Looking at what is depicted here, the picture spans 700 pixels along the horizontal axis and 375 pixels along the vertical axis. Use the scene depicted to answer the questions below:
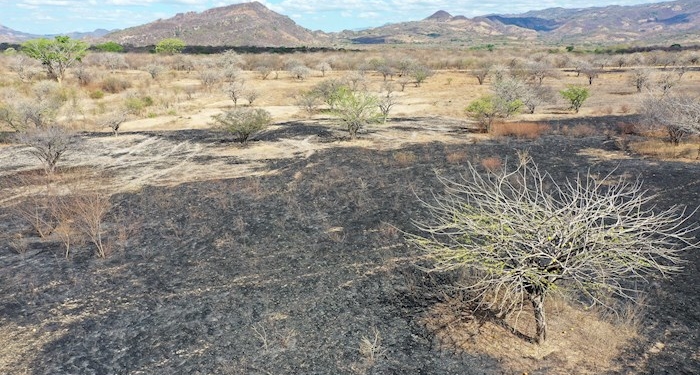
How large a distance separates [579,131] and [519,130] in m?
3.19

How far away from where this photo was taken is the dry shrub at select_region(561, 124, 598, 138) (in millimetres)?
22734

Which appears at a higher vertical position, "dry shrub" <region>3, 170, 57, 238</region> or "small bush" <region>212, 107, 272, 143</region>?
"small bush" <region>212, 107, 272, 143</region>

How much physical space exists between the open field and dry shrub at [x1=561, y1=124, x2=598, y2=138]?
14 centimetres

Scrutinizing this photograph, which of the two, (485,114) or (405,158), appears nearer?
(405,158)

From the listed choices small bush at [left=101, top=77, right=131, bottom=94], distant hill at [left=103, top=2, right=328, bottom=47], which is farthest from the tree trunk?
distant hill at [left=103, top=2, right=328, bottom=47]

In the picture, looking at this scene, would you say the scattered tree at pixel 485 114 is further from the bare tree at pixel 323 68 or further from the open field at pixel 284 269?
the bare tree at pixel 323 68

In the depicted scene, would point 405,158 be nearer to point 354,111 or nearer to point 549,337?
point 354,111

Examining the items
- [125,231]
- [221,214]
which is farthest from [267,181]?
[125,231]

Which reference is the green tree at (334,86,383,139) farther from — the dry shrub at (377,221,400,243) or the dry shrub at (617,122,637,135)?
the dry shrub at (617,122,637,135)

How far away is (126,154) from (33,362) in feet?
49.8

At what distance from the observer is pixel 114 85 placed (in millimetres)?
40500

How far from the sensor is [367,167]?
58.4 ft

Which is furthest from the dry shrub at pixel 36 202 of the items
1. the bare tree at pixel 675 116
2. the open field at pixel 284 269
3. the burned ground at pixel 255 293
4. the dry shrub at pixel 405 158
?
the bare tree at pixel 675 116

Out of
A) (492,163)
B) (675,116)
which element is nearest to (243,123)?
(492,163)
